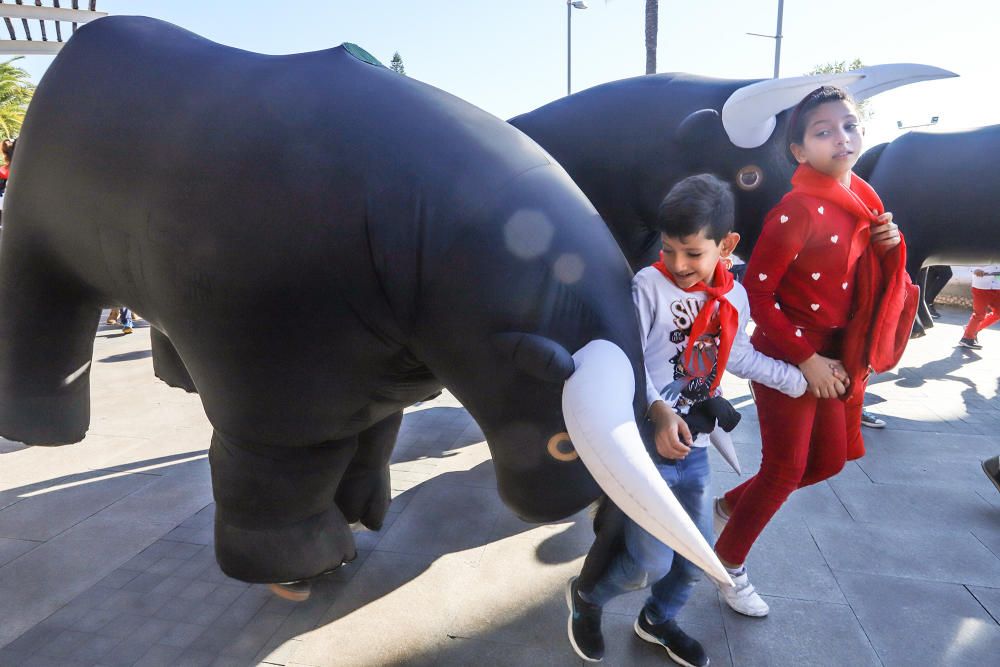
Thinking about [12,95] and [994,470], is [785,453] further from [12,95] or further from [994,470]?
[12,95]

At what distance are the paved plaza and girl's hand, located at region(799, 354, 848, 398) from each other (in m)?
0.87

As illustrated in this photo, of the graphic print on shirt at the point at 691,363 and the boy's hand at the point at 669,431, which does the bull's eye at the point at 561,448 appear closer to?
the boy's hand at the point at 669,431

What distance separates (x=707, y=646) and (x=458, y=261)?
5.10 feet

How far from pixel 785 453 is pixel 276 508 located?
1655 millimetres

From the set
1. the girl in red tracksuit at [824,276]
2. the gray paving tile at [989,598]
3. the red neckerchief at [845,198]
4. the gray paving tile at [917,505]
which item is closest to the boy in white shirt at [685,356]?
the girl in red tracksuit at [824,276]

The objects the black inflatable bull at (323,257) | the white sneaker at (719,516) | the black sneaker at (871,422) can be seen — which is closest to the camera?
the black inflatable bull at (323,257)

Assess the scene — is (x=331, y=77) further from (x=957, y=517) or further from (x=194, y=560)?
(x=957, y=517)

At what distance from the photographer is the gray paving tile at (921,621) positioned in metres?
1.87

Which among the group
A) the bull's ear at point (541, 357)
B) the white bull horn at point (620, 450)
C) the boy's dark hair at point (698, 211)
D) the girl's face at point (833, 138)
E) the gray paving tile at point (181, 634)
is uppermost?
the girl's face at point (833, 138)

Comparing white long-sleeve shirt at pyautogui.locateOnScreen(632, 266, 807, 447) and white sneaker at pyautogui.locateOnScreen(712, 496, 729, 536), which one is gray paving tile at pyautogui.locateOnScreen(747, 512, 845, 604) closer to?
white sneaker at pyautogui.locateOnScreen(712, 496, 729, 536)

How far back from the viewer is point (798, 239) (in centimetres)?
168

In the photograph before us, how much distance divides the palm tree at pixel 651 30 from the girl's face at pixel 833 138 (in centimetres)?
1190

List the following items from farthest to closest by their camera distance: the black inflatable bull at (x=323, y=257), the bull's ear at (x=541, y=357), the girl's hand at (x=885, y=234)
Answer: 1. the girl's hand at (x=885, y=234)
2. the black inflatable bull at (x=323, y=257)
3. the bull's ear at (x=541, y=357)

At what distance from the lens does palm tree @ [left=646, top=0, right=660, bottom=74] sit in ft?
40.4
